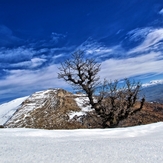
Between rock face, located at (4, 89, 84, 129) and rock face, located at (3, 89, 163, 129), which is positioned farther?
rock face, located at (4, 89, 84, 129)

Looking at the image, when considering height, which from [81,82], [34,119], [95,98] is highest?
[81,82]

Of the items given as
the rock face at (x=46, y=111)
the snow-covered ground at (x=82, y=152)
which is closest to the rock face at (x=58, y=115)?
the rock face at (x=46, y=111)

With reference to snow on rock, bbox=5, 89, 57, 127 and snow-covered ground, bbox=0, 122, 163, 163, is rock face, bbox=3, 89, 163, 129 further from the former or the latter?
snow-covered ground, bbox=0, 122, 163, 163

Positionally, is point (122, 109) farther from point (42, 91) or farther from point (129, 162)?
point (42, 91)

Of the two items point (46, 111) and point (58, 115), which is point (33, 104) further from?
point (58, 115)

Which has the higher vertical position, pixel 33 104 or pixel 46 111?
pixel 33 104

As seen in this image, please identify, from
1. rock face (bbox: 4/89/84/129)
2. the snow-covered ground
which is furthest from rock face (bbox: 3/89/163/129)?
the snow-covered ground

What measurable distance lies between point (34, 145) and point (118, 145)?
1.58 metres

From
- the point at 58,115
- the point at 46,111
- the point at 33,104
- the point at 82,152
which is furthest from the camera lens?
the point at 33,104

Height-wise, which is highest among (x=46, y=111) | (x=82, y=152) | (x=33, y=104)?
(x=82, y=152)

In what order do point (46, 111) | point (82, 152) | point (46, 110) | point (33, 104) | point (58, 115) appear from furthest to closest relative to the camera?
point (33, 104) < point (46, 110) < point (46, 111) < point (58, 115) < point (82, 152)

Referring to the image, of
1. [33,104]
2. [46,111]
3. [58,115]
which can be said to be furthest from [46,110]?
[33,104]

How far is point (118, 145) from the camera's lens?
11.9ft

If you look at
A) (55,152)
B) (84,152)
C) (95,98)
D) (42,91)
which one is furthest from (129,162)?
(42,91)
